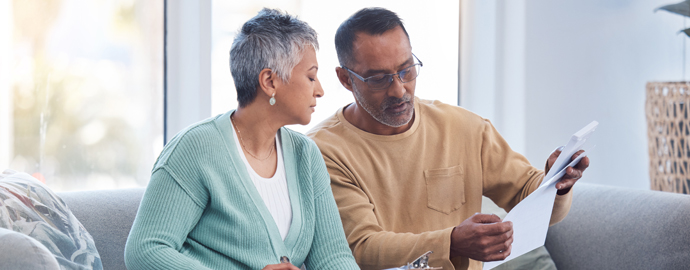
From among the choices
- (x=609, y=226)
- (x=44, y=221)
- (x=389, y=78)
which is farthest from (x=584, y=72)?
(x=44, y=221)

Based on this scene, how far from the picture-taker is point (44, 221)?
1.19 meters

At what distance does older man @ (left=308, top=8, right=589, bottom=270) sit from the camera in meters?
1.44

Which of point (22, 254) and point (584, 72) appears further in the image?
point (584, 72)

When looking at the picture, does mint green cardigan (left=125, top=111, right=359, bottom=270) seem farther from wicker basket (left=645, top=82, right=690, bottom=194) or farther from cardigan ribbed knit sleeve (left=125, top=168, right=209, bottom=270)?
wicker basket (left=645, top=82, right=690, bottom=194)

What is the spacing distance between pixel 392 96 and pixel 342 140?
0.60 feet

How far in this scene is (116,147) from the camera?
6.91 ft

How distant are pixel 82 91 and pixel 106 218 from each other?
67cm

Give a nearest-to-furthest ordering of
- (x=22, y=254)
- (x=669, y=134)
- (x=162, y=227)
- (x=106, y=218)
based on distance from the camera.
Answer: (x=22, y=254)
(x=162, y=227)
(x=106, y=218)
(x=669, y=134)

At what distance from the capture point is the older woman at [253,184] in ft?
3.58

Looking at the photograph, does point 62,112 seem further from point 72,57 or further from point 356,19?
point 356,19

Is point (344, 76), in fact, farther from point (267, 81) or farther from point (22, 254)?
point (22, 254)

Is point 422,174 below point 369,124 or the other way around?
below

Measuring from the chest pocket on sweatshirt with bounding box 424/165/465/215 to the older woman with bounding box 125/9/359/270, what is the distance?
331 mm

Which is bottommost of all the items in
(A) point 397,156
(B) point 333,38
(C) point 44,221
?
(C) point 44,221
